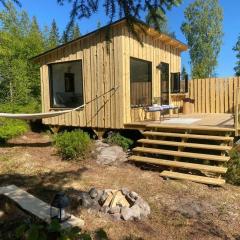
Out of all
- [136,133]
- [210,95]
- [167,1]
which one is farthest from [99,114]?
[167,1]

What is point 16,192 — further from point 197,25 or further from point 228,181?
point 197,25

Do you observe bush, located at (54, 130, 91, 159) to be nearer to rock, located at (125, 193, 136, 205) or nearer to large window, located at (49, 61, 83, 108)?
rock, located at (125, 193, 136, 205)

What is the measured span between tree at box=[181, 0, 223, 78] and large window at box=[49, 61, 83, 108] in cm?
1675

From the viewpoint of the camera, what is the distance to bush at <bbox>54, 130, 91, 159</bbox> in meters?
7.20

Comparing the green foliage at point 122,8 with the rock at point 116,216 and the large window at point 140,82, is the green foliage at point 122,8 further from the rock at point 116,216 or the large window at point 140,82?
the large window at point 140,82

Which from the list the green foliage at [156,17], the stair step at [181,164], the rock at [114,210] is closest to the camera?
the green foliage at [156,17]

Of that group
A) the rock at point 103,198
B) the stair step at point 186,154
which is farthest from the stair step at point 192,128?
the rock at point 103,198

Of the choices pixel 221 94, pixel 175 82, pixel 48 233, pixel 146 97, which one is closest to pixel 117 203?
pixel 48 233

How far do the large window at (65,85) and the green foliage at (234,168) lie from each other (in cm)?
585

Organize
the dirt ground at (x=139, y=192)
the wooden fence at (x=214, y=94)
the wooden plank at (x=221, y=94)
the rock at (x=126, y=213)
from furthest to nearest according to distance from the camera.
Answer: the wooden plank at (x=221, y=94), the wooden fence at (x=214, y=94), the rock at (x=126, y=213), the dirt ground at (x=139, y=192)

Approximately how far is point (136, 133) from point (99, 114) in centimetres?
115

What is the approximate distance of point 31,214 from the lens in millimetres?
3777

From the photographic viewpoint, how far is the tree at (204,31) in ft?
88.6

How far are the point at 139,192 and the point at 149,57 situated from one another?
16.9 ft
